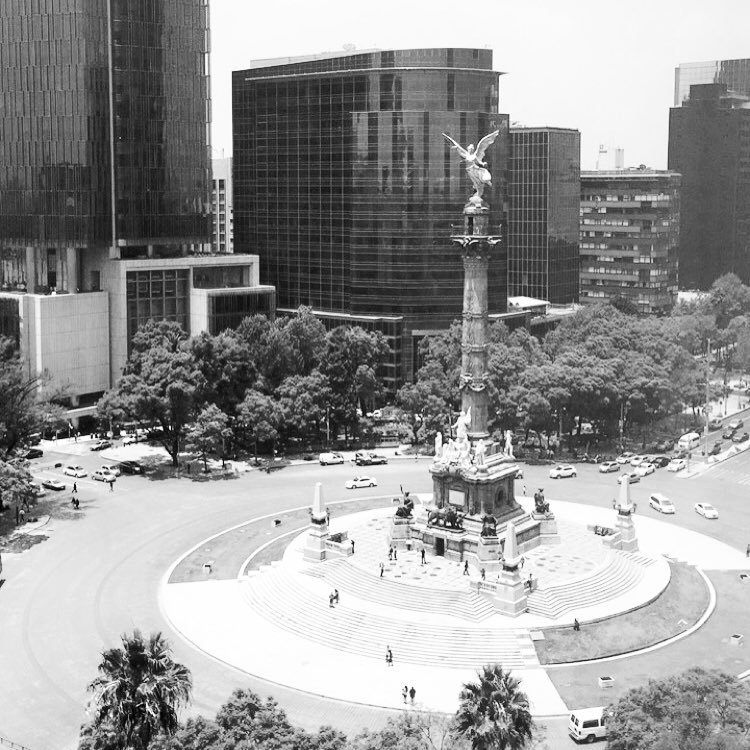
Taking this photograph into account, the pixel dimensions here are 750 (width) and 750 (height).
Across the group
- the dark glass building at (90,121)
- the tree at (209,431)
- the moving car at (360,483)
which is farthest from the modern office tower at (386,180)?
the moving car at (360,483)

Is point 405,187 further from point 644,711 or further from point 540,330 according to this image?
point 644,711

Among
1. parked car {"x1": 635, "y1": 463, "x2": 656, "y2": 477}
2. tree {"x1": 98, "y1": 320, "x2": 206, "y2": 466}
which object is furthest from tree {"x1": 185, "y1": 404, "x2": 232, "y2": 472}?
parked car {"x1": 635, "y1": 463, "x2": 656, "y2": 477}

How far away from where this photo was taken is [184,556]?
92188 millimetres

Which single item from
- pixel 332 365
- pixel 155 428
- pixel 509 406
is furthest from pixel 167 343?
pixel 509 406

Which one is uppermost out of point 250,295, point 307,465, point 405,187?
point 405,187

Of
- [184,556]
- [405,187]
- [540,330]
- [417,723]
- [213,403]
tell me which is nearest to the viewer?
[417,723]

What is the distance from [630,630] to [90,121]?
4047 inches

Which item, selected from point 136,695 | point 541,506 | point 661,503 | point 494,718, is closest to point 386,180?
point 661,503

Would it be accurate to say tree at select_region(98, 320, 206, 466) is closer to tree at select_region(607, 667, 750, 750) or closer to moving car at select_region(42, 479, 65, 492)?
moving car at select_region(42, 479, 65, 492)

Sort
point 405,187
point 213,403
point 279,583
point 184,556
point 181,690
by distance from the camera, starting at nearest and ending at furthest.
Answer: point 181,690
point 279,583
point 184,556
point 213,403
point 405,187

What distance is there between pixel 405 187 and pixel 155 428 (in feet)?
165

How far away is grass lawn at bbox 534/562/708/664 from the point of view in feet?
240

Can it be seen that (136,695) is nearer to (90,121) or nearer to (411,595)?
(411,595)

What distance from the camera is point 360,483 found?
11600 cm
